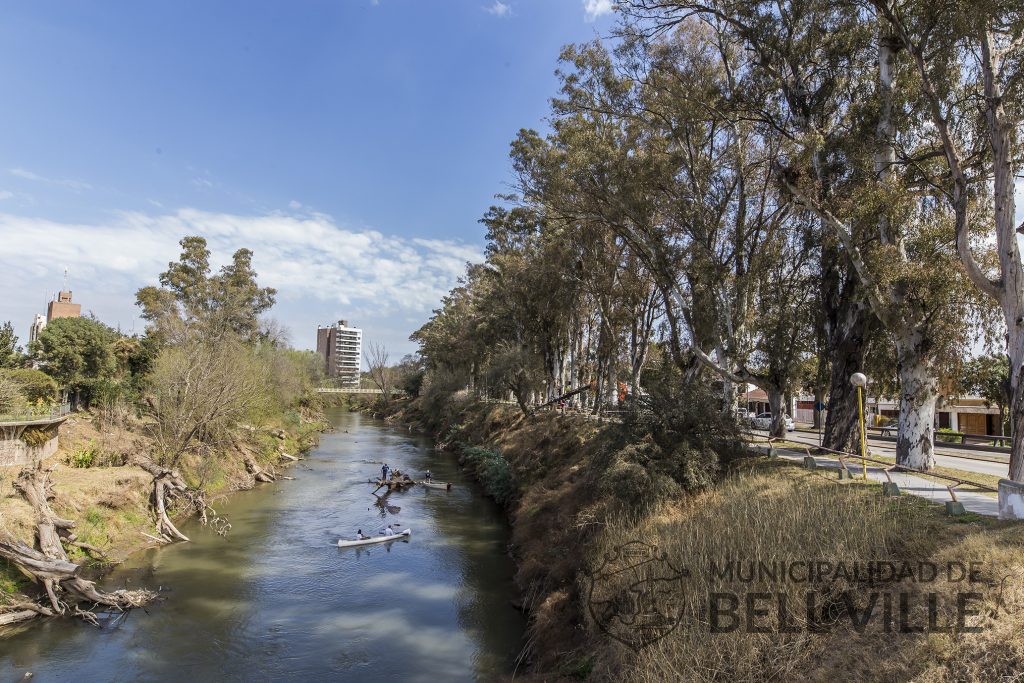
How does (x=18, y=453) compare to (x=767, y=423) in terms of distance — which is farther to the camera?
(x=767, y=423)

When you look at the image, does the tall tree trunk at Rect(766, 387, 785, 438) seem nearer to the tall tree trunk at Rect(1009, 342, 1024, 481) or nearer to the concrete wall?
the tall tree trunk at Rect(1009, 342, 1024, 481)

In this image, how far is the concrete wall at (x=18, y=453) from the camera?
765 inches

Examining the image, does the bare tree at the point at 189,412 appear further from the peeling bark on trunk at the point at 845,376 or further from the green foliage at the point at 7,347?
the peeling bark on trunk at the point at 845,376

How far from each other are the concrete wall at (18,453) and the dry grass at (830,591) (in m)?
20.4

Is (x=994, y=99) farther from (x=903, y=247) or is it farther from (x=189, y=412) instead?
(x=189, y=412)

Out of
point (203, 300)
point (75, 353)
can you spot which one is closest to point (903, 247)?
point (75, 353)

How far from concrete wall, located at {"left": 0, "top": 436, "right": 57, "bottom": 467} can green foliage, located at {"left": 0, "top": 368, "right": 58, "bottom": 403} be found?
9623 mm

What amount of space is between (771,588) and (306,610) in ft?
40.7

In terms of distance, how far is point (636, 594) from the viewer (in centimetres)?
1159

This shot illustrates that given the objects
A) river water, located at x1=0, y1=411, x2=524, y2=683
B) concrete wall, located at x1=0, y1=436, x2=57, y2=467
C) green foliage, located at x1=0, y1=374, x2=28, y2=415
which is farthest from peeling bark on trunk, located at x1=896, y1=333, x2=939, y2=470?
green foliage, located at x1=0, y1=374, x2=28, y2=415

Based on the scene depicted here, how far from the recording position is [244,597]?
55.0 feet

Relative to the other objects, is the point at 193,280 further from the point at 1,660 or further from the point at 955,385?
the point at 955,385

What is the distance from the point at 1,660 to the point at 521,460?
845 inches

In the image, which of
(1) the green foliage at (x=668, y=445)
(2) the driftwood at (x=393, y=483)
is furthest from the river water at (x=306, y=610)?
(1) the green foliage at (x=668, y=445)
